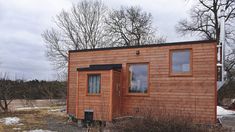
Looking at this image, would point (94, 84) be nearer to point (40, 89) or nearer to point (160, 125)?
point (160, 125)

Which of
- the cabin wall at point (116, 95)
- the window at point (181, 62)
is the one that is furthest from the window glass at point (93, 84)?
the window at point (181, 62)

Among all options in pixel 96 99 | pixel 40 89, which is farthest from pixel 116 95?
pixel 40 89

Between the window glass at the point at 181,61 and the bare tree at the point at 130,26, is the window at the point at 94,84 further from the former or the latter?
the bare tree at the point at 130,26

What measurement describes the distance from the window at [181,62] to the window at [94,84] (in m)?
3.22

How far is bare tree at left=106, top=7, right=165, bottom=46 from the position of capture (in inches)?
1501

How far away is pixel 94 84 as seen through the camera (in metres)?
14.9

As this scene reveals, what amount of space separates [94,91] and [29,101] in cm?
1555

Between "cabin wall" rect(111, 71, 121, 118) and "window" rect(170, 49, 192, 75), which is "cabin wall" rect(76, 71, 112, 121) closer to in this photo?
"cabin wall" rect(111, 71, 121, 118)

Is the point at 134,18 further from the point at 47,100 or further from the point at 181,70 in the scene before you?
the point at 181,70

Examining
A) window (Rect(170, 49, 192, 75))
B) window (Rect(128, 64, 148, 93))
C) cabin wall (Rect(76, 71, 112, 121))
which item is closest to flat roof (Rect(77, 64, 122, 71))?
cabin wall (Rect(76, 71, 112, 121))

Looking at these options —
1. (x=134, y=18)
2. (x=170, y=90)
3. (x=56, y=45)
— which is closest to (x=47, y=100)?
(x=56, y=45)

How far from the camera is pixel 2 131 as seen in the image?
1235 centimetres

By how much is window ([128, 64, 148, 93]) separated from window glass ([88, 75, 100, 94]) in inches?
54.7

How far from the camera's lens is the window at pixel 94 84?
584 inches
